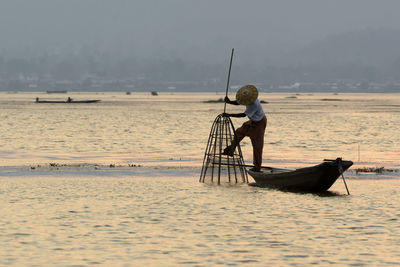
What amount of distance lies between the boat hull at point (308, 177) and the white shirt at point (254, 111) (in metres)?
1.85

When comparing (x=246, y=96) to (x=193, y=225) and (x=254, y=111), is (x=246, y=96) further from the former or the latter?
(x=193, y=225)

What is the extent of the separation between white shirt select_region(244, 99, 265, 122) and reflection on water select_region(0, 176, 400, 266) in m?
2.39

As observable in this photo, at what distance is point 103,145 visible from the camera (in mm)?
54031

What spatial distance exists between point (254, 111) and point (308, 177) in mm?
3352

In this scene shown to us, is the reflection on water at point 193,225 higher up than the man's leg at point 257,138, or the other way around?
the man's leg at point 257,138

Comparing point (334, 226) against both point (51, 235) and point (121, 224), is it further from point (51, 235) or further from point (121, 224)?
point (51, 235)

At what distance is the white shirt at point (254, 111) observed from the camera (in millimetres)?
28087

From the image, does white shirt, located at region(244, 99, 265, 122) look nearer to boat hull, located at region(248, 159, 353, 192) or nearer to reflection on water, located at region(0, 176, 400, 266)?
boat hull, located at region(248, 159, 353, 192)

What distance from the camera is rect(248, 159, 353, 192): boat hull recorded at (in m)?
25.2

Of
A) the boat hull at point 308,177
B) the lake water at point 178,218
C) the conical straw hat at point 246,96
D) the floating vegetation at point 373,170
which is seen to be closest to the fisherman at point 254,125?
the conical straw hat at point 246,96

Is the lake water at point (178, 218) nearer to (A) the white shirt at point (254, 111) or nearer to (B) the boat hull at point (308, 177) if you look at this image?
(B) the boat hull at point (308, 177)

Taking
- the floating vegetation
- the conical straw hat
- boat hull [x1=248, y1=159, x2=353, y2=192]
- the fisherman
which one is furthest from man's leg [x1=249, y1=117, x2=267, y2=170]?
the floating vegetation

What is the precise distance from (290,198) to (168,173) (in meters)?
9.38

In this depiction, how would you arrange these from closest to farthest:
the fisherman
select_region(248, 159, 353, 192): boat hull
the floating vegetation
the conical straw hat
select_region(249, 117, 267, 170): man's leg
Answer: select_region(248, 159, 353, 192): boat hull
the conical straw hat
the fisherman
select_region(249, 117, 267, 170): man's leg
the floating vegetation
